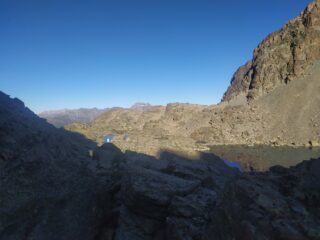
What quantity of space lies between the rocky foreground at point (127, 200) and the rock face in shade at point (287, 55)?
378ft

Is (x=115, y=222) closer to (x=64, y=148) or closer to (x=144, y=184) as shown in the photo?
(x=144, y=184)

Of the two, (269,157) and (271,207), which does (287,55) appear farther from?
(271,207)

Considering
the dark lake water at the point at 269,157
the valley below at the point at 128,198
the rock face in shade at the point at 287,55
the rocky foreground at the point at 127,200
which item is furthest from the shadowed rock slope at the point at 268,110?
the rocky foreground at the point at 127,200

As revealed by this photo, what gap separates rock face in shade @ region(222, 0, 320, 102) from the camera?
112 m

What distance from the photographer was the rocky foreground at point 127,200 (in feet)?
20.0

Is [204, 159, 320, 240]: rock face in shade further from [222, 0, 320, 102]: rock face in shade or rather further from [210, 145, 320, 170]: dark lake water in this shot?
[222, 0, 320, 102]: rock face in shade

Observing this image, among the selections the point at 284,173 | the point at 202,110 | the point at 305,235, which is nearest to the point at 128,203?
the point at 284,173

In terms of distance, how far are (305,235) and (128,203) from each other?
596 cm

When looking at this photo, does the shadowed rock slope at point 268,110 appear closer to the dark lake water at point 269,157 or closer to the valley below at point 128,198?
the dark lake water at point 269,157

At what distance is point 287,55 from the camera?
117625 mm

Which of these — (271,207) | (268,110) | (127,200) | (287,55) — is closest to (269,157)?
(268,110)

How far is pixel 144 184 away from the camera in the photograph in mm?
9891

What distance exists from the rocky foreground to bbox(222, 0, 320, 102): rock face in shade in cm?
11526

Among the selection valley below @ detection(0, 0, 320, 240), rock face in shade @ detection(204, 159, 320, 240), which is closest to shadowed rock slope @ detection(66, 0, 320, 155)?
valley below @ detection(0, 0, 320, 240)
